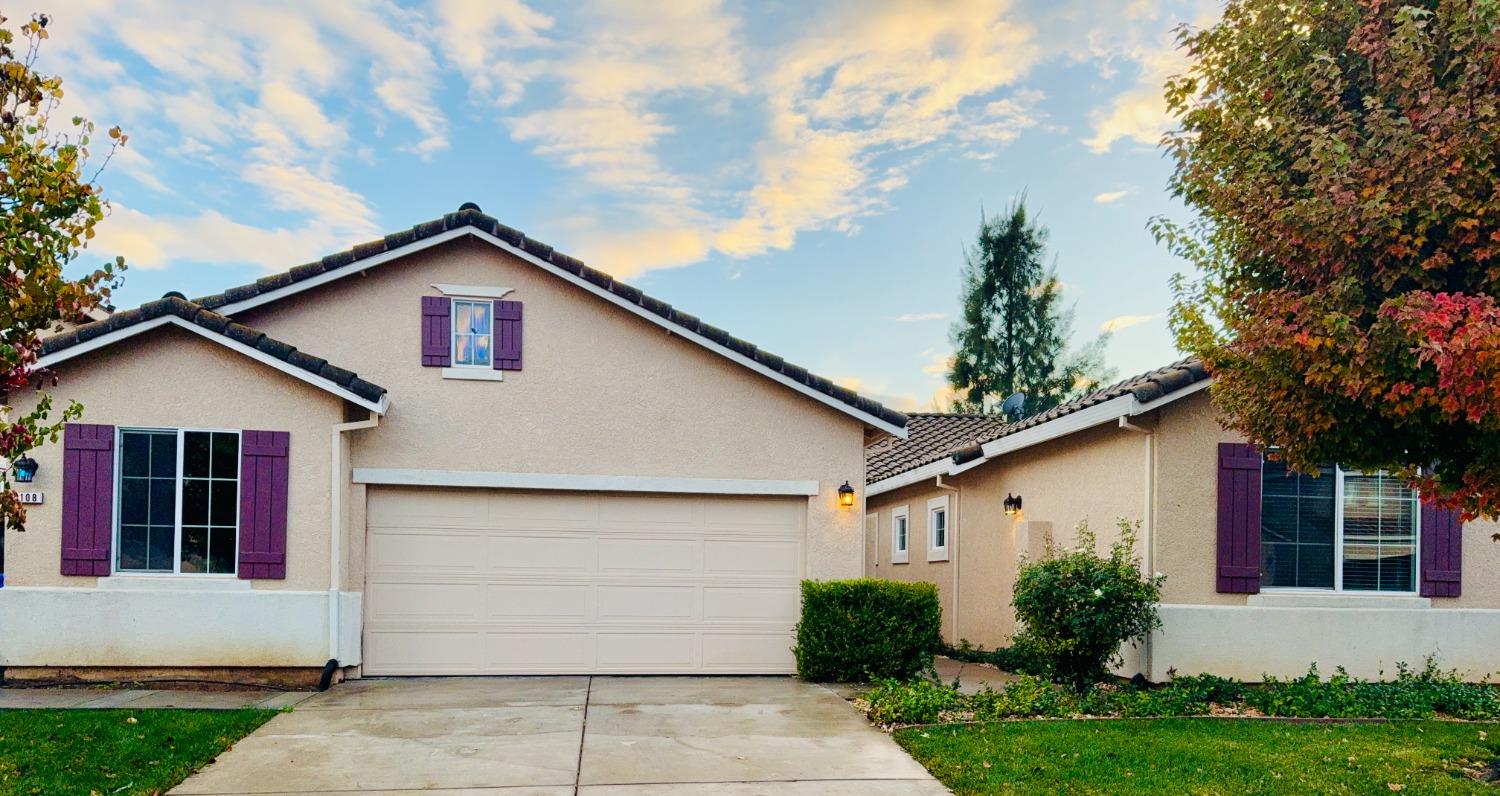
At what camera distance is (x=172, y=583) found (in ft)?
31.1

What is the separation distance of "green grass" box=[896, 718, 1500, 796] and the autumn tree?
545 centimetres

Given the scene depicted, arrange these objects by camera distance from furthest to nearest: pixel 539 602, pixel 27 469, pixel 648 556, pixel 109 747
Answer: pixel 648 556
pixel 539 602
pixel 27 469
pixel 109 747

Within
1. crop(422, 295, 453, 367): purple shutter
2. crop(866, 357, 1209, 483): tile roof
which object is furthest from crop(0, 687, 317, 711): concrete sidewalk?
crop(866, 357, 1209, 483): tile roof

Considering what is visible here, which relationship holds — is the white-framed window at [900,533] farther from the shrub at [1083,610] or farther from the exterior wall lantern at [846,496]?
the shrub at [1083,610]

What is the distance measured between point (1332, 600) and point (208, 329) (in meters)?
11.4

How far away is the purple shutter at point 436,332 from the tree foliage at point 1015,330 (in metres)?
21.2

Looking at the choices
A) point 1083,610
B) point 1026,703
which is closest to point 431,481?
point 1026,703

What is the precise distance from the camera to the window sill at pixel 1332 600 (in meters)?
9.92

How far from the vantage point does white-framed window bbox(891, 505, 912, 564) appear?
16469mm

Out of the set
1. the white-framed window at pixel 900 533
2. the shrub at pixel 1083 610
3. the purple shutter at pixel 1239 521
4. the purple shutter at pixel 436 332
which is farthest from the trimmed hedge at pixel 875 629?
the white-framed window at pixel 900 533

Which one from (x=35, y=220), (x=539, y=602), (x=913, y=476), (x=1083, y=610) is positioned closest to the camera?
(x=35, y=220)

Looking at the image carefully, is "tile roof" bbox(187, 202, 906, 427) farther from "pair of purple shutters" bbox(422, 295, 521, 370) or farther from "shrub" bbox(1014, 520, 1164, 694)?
"shrub" bbox(1014, 520, 1164, 694)

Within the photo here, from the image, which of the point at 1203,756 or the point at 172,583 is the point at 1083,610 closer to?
the point at 1203,756

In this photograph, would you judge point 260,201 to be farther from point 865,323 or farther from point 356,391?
point 865,323
